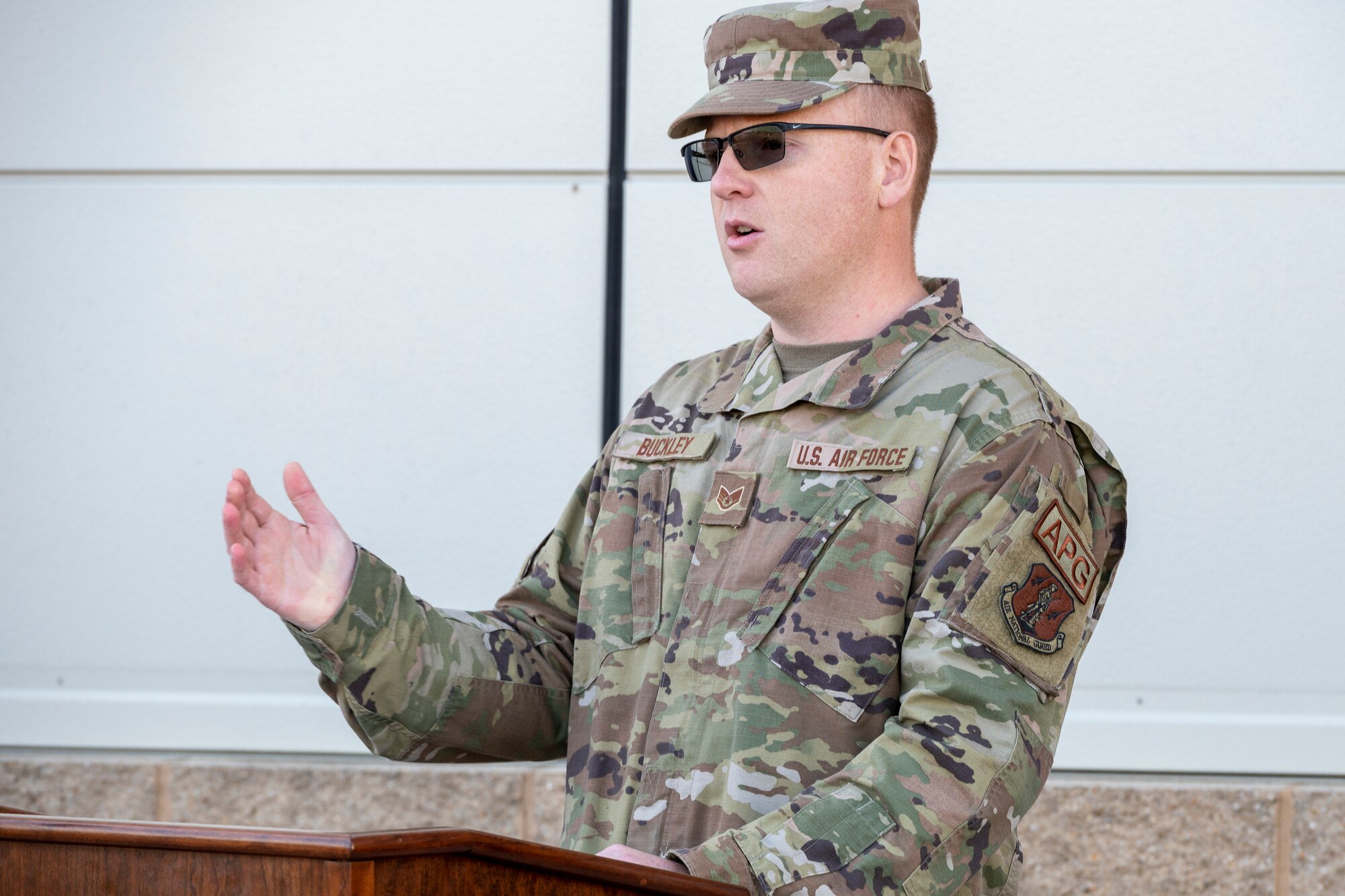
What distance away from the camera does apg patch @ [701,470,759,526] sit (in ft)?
A: 5.18

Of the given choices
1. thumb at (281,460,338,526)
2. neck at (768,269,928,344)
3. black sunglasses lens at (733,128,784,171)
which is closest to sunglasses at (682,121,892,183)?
black sunglasses lens at (733,128,784,171)

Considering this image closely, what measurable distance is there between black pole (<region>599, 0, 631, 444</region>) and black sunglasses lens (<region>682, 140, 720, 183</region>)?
52.8 inches

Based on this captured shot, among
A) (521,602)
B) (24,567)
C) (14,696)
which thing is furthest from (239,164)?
(521,602)

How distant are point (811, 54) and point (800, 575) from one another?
2.23 ft

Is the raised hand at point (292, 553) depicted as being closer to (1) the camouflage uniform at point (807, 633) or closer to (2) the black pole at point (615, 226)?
(1) the camouflage uniform at point (807, 633)

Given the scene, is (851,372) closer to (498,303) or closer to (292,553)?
(292,553)

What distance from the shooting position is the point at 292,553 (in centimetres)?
151

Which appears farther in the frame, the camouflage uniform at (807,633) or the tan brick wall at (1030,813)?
the tan brick wall at (1030,813)

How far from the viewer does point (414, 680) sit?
5.38ft

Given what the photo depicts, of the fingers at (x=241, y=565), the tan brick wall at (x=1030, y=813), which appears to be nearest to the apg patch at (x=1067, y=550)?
the fingers at (x=241, y=565)

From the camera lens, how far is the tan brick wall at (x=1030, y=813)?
2.85m

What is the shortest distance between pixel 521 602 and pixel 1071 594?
78 cm

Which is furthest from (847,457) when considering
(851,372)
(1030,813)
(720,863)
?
(1030,813)

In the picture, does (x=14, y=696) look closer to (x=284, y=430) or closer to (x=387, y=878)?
(x=284, y=430)
